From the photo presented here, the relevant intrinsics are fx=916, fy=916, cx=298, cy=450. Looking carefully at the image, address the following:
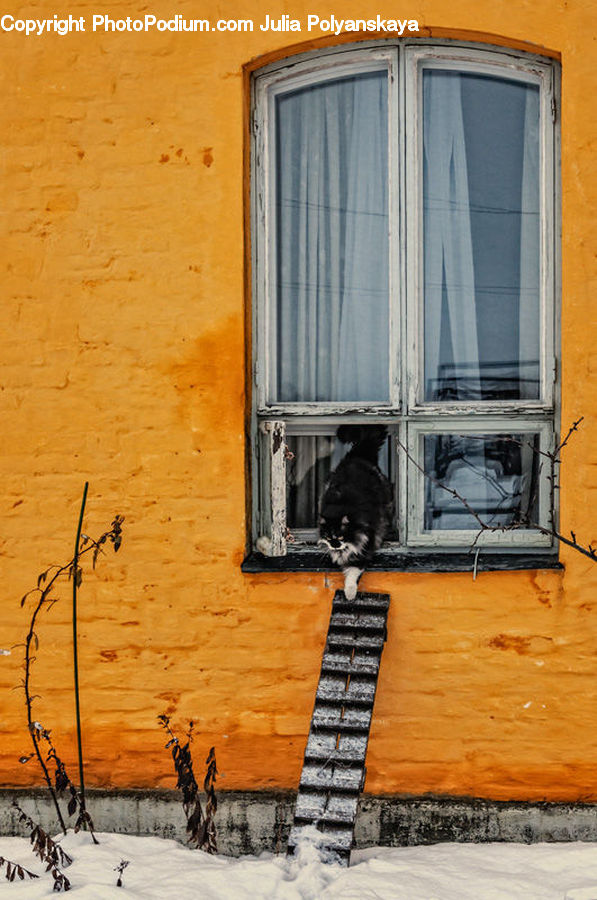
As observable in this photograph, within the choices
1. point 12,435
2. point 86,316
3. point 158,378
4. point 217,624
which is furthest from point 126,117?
point 217,624

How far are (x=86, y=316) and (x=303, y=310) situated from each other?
97 cm

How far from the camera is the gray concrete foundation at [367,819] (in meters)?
3.85

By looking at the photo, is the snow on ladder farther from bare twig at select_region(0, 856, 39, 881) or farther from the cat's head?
bare twig at select_region(0, 856, 39, 881)

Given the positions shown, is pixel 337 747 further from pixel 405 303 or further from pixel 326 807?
pixel 405 303

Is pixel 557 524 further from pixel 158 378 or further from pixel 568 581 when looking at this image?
pixel 158 378

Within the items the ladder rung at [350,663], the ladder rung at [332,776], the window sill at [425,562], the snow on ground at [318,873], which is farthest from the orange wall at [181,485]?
the ladder rung at [332,776]

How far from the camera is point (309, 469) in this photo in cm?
424

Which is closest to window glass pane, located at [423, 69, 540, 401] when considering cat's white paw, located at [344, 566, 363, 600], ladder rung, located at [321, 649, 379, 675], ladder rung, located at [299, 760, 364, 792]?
cat's white paw, located at [344, 566, 363, 600]

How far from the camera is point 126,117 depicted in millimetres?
3943

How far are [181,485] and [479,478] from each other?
134 cm

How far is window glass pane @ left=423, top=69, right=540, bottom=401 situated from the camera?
13.3ft

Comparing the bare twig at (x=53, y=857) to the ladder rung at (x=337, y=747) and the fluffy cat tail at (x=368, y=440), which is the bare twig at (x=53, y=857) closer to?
the ladder rung at (x=337, y=747)

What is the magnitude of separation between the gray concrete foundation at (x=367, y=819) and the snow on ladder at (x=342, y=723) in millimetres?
501

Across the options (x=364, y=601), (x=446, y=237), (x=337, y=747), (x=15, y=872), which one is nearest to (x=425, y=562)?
(x=364, y=601)
